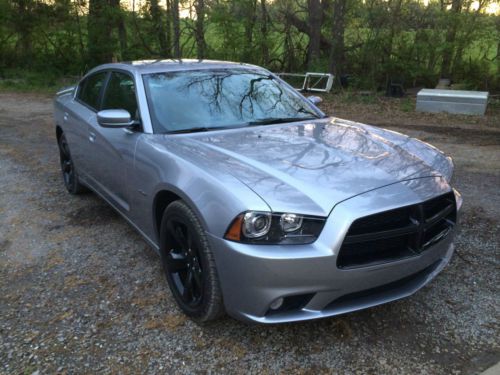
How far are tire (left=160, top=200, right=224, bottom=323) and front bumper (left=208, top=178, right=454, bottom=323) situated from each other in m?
0.10

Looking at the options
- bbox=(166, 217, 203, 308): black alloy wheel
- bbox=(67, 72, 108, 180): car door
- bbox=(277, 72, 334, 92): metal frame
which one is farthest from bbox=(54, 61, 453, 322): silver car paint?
bbox=(277, 72, 334, 92): metal frame

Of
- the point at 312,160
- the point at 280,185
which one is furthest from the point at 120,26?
the point at 280,185

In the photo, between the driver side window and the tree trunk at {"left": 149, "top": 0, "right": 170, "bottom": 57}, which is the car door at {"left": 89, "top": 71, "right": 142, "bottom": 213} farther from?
the tree trunk at {"left": 149, "top": 0, "right": 170, "bottom": 57}

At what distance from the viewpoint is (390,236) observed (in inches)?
99.0

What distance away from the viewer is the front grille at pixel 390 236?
2.44 metres

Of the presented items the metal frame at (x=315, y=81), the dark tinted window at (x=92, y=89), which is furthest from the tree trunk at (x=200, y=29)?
the dark tinted window at (x=92, y=89)

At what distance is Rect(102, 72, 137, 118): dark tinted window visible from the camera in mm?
3826

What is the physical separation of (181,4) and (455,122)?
9.28 meters

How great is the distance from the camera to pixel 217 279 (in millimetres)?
2631

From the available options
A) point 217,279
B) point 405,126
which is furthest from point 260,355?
point 405,126

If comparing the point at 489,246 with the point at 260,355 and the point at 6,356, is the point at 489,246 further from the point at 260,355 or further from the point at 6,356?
the point at 6,356

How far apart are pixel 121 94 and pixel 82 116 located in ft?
2.66

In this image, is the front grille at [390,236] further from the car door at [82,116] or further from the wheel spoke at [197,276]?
the car door at [82,116]

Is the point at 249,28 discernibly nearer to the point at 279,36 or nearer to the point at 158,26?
the point at 279,36
